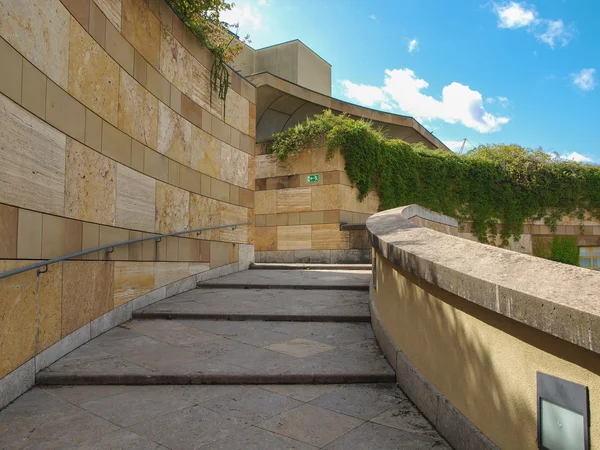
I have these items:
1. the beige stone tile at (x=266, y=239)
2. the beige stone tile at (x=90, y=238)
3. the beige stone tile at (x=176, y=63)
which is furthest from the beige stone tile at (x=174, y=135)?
the beige stone tile at (x=266, y=239)

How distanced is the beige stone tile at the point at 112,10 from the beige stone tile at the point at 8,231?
2713 mm

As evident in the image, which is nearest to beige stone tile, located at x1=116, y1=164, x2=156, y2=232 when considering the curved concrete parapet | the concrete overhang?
the curved concrete parapet

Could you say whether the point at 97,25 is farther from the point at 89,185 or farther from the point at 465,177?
the point at 465,177

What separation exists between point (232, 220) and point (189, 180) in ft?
5.67

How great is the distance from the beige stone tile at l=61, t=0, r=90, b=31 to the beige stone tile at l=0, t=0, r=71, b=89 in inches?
3.4

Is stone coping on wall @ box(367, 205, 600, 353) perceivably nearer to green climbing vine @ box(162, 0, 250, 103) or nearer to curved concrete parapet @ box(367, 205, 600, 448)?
curved concrete parapet @ box(367, 205, 600, 448)

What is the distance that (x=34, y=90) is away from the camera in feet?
12.3

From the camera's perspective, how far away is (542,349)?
1.88 metres

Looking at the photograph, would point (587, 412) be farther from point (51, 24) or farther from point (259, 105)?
point (259, 105)

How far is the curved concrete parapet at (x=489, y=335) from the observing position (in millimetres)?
1724

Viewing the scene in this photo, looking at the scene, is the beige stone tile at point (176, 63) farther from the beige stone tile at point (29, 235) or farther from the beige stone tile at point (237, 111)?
the beige stone tile at point (29, 235)

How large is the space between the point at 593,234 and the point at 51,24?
18.5m

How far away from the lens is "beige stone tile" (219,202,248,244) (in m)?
8.51

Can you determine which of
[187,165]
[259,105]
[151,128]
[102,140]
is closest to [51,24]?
[102,140]
